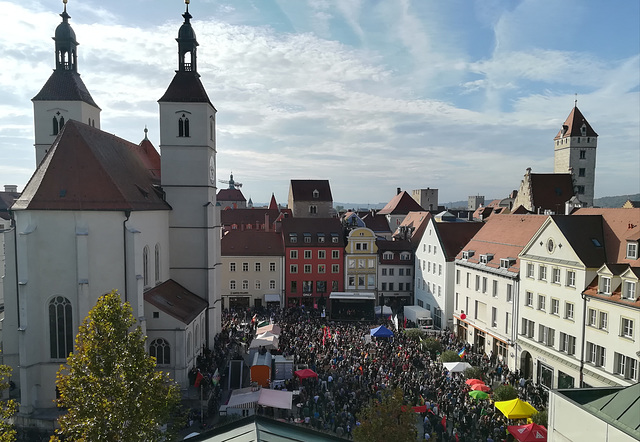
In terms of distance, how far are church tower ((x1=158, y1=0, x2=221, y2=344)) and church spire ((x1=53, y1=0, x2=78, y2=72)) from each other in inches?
358

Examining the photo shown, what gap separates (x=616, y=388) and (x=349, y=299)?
34.2 meters

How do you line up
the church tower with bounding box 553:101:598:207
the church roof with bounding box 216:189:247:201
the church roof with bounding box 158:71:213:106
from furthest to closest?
the church roof with bounding box 216:189:247:201
the church tower with bounding box 553:101:598:207
the church roof with bounding box 158:71:213:106

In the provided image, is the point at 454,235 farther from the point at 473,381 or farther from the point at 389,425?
the point at 389,425

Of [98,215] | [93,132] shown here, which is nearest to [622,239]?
[98,215]

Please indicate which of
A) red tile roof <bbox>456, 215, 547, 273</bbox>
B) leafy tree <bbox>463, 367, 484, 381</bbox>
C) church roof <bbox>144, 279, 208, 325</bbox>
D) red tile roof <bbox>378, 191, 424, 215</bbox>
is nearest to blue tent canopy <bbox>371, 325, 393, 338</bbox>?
leafy tree <bbox>463, 367, 484, 381</bbox>

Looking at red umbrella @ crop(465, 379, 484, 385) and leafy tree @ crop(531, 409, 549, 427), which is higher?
leafy tree @ crop(531, 409, 549, 427)

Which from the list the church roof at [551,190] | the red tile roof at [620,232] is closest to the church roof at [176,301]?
the red tile roof at [620,232]

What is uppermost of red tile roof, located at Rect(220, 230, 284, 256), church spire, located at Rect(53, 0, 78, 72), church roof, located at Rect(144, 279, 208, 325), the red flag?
church spire, located at Rect(53, 0, 78, 72)

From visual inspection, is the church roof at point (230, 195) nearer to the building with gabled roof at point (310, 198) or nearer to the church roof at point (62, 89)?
the building with gabled roof at point (310, 198)

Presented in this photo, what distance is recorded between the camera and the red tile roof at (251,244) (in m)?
55.0

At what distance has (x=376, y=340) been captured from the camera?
38281mm

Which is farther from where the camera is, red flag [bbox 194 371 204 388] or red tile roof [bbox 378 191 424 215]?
red tile roof [bbox 378 191 424 215]

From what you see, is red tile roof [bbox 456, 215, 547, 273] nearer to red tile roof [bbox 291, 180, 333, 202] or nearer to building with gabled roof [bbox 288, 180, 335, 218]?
building with gabled roof [bbox 288, 180, 335, 218]

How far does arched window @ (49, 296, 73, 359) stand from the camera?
26.4 meters
